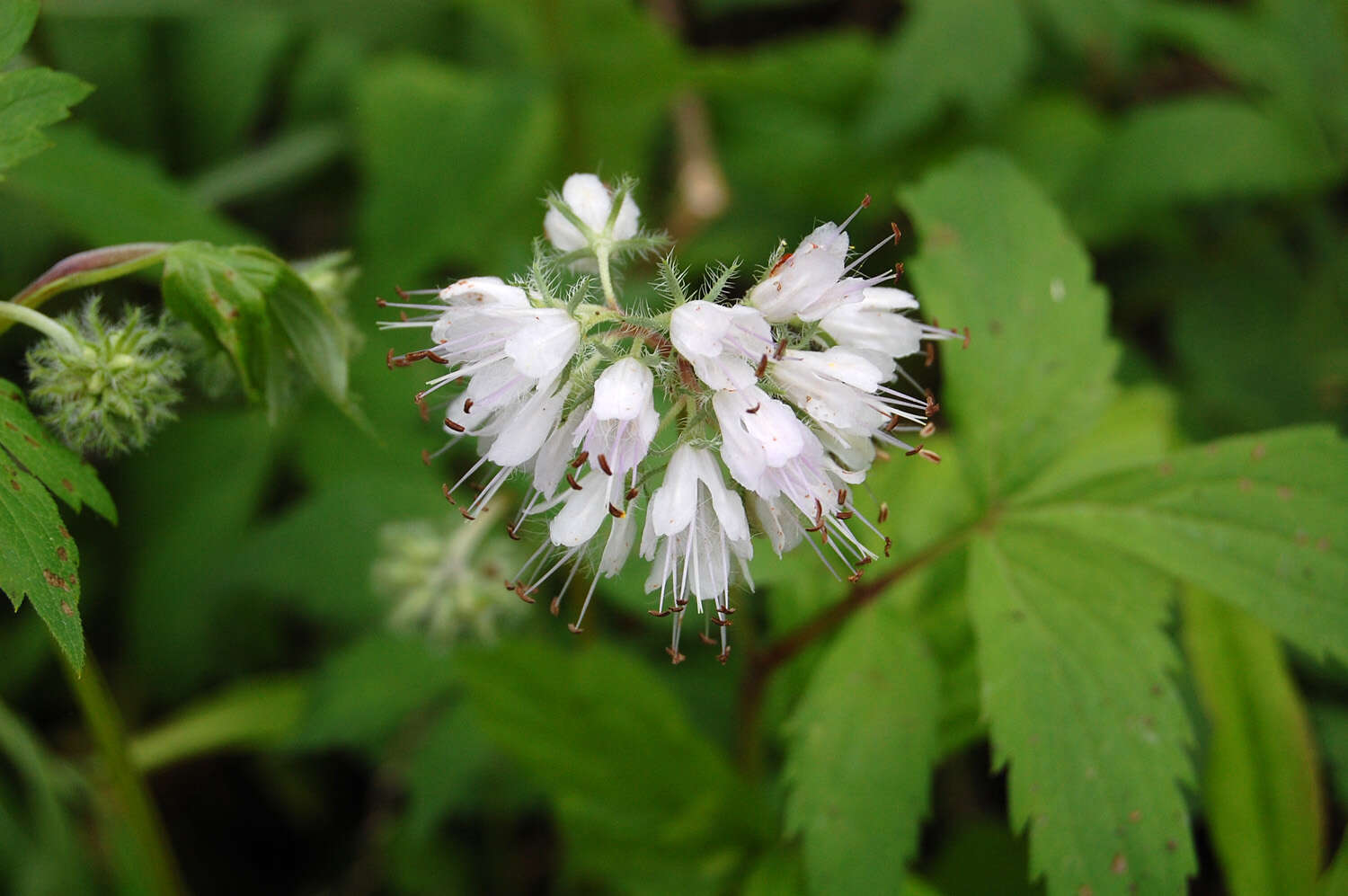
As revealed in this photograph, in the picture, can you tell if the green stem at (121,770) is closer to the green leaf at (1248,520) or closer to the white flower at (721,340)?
the white flower at (721,340)

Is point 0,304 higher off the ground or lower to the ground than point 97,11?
lower

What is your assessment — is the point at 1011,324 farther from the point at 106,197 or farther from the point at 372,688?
the point at 106,197

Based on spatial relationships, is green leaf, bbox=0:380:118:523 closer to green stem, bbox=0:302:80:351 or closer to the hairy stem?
green stem, bbox=0:302:80:351

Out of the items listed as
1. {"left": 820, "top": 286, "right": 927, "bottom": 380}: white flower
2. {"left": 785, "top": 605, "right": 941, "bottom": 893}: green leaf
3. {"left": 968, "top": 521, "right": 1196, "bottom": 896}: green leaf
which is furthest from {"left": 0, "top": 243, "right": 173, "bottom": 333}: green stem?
{"left": 968, "top": 521, "right": 1196, "bottom": 896}: green leaf

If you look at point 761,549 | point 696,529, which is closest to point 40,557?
point 696,529

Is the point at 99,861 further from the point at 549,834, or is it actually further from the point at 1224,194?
the point at 1224,194

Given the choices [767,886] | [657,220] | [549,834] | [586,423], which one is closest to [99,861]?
[549,834]

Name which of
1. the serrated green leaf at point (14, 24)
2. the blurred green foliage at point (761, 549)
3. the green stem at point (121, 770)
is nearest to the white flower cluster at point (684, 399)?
the blurred green foliage at point (761, 549)
